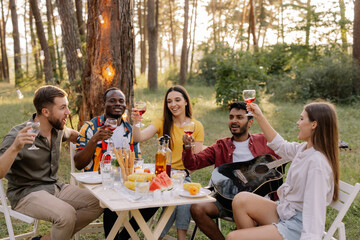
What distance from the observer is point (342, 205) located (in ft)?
8.91

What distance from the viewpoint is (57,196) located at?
3377mm

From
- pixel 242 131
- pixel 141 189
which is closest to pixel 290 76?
pixel 242 131

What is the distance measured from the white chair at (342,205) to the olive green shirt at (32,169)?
2.40 m

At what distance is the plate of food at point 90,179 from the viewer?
300 centimetres

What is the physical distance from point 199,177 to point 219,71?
22.0 ft

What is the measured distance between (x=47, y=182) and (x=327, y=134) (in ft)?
8.12

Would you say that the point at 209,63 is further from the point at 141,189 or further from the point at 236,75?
the point at 141,189

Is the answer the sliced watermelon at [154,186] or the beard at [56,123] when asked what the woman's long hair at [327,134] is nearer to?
the sliced watermelon at [154,186]

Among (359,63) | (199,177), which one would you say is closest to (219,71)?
(359,63)

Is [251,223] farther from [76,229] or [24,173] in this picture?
[24,173]

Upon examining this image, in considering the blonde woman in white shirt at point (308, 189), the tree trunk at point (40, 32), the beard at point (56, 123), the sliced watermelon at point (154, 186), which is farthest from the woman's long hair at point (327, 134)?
the tree trunk at point (40, 32)

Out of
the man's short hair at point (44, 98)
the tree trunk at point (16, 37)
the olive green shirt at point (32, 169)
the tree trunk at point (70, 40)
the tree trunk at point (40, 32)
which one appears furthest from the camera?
the tree trunk at point (16, 37)

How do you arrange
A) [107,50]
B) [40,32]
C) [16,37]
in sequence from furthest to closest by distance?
[16,37], [40,32], [107,50]

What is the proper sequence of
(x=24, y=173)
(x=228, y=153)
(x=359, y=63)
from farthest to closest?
(x=359, y=63), (x=228, y=153), (x=24, y=173)
